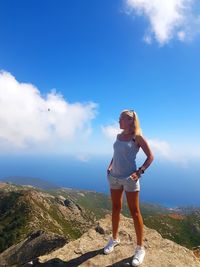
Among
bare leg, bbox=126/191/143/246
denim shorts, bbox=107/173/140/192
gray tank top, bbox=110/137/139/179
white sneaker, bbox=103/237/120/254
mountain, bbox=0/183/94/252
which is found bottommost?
white sneaker, bbox=103/237/120/254

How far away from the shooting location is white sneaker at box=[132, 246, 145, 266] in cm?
1124

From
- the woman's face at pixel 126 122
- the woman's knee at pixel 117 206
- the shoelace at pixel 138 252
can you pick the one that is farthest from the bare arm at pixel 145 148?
the shoelace at pixel 138 252

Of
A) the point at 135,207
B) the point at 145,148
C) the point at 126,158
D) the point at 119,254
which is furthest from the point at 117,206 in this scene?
the point at 145,148

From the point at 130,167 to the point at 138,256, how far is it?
3239 mm

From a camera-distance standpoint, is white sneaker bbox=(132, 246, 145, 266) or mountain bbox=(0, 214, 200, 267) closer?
white sneaker bbox=(132, 246, 145, 266)

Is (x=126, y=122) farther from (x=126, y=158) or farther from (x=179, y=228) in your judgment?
(x=179, y=228)

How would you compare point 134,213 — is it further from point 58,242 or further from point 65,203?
point 65,203

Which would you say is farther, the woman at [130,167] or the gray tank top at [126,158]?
the gray tank top at [126,158]

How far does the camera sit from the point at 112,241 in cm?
1255

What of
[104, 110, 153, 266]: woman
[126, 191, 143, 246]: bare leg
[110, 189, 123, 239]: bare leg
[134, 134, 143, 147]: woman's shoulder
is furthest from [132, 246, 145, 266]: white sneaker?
[134, 134, 143, 147]: woman's shoulder

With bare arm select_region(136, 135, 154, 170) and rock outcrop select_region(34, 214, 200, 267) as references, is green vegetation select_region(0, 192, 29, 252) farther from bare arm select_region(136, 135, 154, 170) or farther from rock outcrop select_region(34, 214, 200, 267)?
bare arm select_region(136, 135, 154, 170)

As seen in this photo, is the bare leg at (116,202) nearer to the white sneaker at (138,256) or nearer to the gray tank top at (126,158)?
the gray tank top at (126,158)

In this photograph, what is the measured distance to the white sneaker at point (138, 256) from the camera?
36.9ft

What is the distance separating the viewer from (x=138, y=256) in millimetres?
11508
